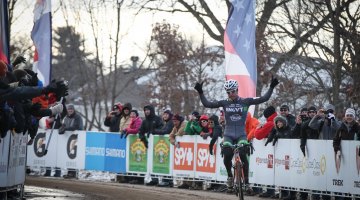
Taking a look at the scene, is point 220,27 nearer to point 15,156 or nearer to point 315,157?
point 315,157

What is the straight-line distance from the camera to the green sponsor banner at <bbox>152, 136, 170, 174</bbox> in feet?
81.6

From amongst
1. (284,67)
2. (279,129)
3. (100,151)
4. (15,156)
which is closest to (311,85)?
(284,67)

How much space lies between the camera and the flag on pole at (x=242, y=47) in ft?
71.2

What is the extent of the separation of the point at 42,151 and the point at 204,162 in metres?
7.85

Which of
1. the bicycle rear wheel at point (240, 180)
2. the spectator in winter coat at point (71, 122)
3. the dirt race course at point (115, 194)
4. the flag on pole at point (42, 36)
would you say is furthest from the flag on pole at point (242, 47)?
the spectator in winter coat at point (71, 122)

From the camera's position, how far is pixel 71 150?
1125 inches

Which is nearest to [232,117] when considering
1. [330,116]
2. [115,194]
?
[330,116]

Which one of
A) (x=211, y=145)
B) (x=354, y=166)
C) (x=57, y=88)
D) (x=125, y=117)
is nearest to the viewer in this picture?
(x=57, y=88)

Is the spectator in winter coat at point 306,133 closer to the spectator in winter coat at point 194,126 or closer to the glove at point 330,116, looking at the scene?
the glove at point 330,116

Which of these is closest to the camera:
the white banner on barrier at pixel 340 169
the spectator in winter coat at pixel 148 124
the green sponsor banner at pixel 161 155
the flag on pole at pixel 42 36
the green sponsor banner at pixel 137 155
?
the white banner on barrier at pixel 340 169

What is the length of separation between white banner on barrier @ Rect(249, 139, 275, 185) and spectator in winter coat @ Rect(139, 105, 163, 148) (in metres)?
4.45

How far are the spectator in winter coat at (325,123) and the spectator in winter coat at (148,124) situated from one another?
647cm

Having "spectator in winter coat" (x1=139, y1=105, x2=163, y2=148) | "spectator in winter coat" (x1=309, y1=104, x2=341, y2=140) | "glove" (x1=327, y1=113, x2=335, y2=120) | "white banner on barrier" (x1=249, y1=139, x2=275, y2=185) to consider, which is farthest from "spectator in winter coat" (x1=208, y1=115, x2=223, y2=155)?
"glove" (x1=327, y1=113, x2=335, y2=120)

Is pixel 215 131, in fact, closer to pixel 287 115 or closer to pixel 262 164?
pixel 262 164
